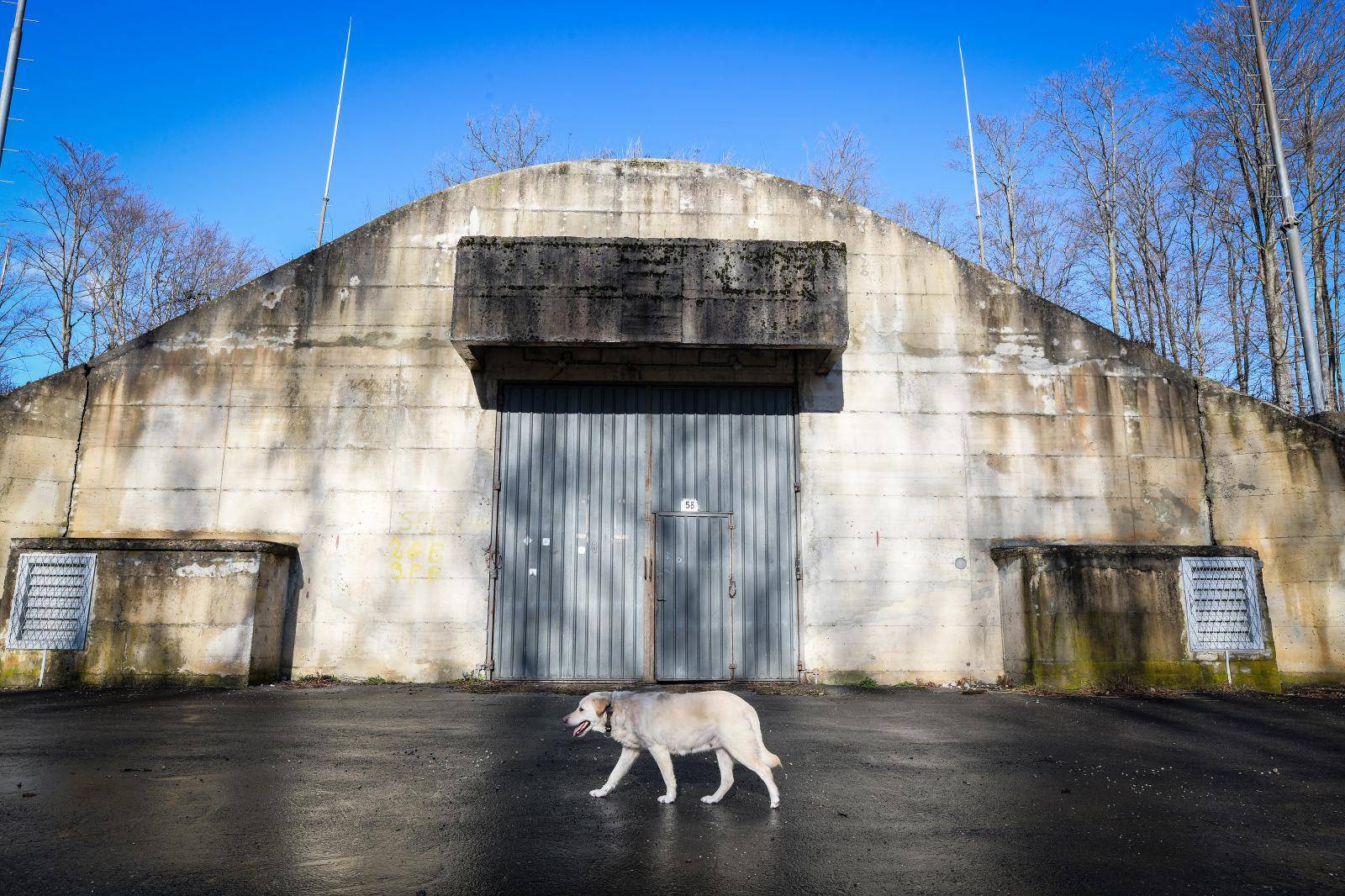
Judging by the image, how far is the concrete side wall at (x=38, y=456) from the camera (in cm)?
1129

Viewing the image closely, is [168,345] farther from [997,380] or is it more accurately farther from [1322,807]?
[1322,807]

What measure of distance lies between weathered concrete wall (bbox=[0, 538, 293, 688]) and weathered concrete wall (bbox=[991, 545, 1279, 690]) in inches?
404

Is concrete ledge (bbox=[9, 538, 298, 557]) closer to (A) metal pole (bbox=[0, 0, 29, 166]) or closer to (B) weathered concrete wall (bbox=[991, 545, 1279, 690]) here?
(A) metal pole (bbox=[0, 0, 29, 166])

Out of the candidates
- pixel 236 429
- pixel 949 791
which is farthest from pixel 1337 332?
pixel 236 429

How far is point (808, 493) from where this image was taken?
12.0 meters

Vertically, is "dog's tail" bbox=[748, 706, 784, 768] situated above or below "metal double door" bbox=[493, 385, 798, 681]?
below

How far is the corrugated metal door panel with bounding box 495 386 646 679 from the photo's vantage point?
11.5 m

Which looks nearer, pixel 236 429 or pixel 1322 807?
pixel 1322 807

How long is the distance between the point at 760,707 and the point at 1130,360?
7893mm

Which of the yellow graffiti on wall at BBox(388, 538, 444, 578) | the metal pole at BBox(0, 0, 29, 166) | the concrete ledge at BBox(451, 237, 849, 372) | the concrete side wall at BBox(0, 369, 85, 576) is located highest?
the metal pole at BBox(0, 0, 29, 166)

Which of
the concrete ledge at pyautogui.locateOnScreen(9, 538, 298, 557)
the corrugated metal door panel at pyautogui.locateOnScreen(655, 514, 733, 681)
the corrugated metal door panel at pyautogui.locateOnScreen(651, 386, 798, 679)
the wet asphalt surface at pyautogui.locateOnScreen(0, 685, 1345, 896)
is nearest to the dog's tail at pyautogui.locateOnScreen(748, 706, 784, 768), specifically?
the wet asphalt surface at pyautogui.locateOnScreen(0, 685, 1345, 896)

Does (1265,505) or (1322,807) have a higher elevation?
(1265,505)

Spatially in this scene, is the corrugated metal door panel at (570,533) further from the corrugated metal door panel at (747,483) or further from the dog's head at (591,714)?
the dog's head at (591,714)

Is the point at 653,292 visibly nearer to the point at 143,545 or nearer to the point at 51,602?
the point at 143,545
